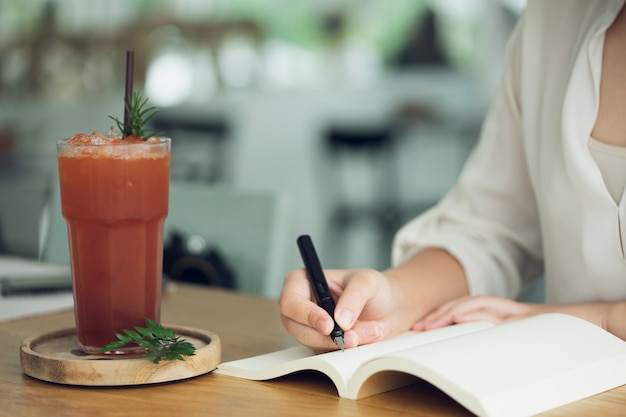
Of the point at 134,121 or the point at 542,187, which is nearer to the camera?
the point at 134,121

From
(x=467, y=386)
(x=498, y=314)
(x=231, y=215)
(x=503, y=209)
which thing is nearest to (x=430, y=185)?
(x=231, y=215)

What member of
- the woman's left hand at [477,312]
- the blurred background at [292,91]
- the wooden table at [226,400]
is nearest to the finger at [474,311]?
the woman's left hand at [477,312]

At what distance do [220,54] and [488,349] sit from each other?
5.25 metres

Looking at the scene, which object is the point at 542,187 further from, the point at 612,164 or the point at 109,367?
the point at 109,367

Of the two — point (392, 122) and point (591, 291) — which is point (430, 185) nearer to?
point (392, 122)

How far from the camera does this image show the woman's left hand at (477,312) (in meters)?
1.10

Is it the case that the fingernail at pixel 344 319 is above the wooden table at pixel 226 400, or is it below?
above

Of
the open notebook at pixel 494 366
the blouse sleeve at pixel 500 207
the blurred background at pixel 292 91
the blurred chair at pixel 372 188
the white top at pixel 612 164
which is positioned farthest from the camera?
the blurred background at pixel 292 91

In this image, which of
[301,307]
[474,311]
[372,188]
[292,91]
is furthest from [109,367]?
[292,91]

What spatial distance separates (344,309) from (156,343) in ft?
0.63

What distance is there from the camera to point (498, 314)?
3.69 feet

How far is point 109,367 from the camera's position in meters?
0.87

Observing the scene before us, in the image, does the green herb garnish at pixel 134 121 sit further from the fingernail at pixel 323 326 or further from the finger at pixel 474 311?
the finger at pixel 474 311

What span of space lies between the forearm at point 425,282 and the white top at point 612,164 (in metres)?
0.24
